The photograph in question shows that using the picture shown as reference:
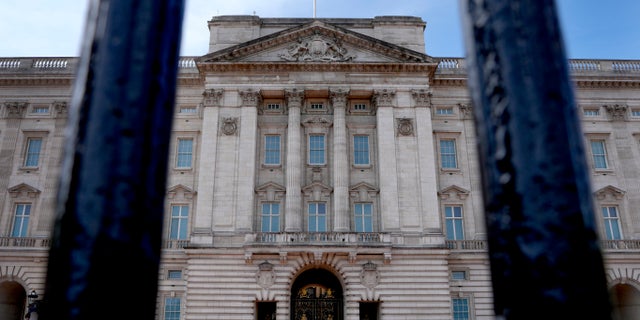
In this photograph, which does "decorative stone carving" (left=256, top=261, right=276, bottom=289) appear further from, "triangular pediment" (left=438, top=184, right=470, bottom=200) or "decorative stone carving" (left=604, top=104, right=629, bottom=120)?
"decorative stone carving" (left=604, top=104, right=629, bottom=120)

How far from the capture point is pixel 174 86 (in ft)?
5.84

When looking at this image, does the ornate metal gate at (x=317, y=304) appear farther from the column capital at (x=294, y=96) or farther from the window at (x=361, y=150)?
the column capital at (x=294, y=96)

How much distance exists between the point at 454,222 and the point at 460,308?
515 cm

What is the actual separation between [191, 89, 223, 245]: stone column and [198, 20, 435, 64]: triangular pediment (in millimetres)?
2741

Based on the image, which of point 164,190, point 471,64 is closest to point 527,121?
point 471,64

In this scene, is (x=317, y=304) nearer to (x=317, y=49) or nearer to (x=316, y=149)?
(x=316, y=149)

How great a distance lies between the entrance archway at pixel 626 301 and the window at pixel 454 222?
31.8 ft

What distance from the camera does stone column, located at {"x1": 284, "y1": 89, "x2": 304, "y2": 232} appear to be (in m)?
31.5

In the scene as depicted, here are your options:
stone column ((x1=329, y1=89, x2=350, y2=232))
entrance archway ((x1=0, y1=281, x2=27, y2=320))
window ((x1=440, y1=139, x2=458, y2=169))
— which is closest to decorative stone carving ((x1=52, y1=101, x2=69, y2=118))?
entrance archway ((x1=0, y1=281, x2=27, y2=320))

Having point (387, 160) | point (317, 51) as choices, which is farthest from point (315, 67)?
point (387, 160)

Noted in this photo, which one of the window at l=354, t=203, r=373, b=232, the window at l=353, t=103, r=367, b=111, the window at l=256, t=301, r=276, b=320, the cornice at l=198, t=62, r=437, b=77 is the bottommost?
the window at l=256, t=301, r=276, b=320

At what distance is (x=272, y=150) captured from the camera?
34.1 metres

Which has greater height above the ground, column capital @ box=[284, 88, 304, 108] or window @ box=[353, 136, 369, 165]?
column capital @ box=[284, 88, 304, 108]

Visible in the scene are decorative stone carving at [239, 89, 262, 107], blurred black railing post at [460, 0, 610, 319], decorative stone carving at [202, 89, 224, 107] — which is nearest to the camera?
blurred black railing post at [460, 0, 610, 319]
